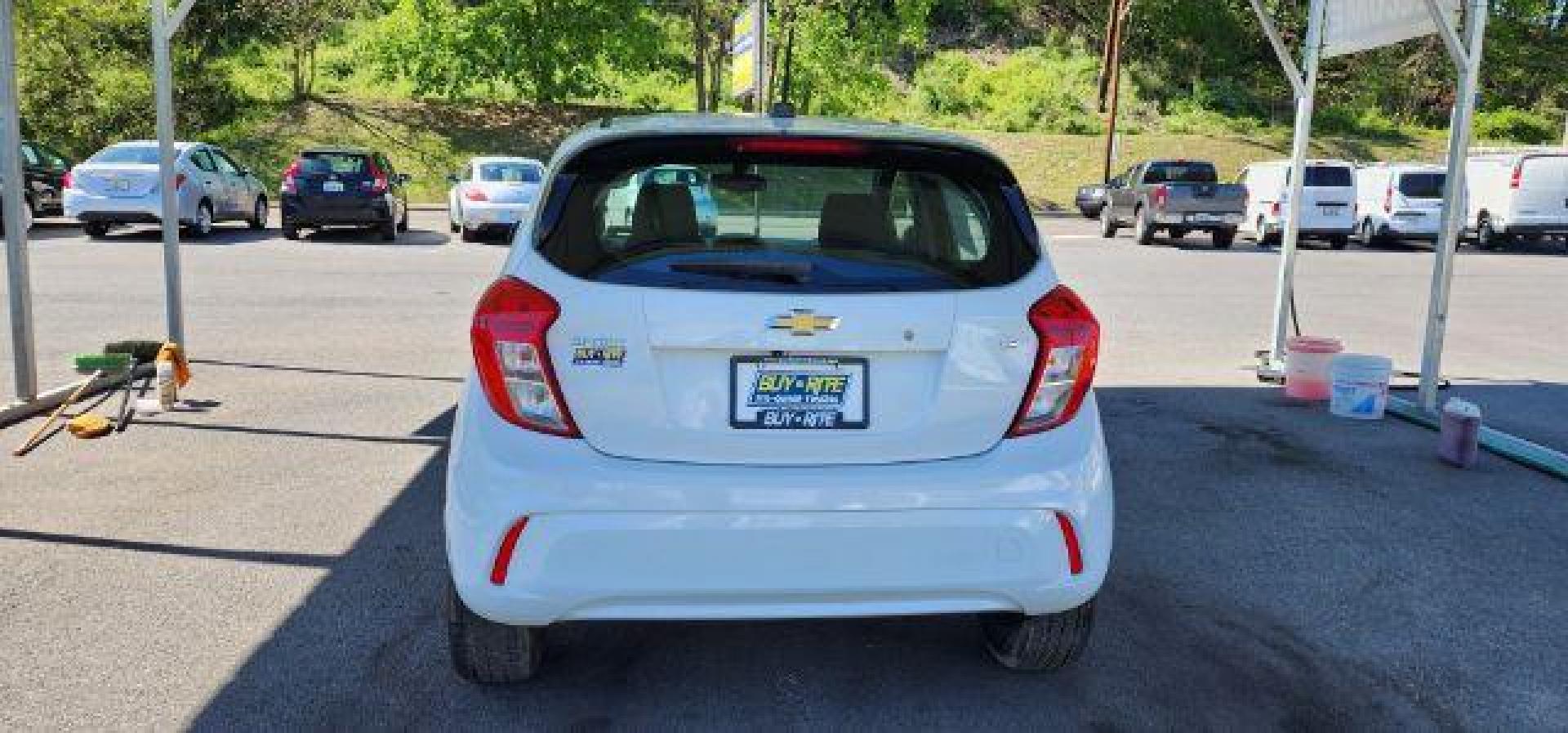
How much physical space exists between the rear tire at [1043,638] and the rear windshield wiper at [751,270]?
1236 millimetres

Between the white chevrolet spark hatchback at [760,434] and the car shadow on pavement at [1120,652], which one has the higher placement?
the white chevrolet spark hatchback at [760,434]

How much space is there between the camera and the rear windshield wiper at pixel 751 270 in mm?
3266

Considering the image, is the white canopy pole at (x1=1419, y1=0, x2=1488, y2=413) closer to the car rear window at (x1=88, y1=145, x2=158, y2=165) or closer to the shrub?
the car rear window at (x1=88, y1=145, x2=158, y2=165)

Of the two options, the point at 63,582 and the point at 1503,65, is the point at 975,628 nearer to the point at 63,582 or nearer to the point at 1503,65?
the point at 63,582

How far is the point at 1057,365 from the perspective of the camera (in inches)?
134

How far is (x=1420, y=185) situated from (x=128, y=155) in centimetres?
2403

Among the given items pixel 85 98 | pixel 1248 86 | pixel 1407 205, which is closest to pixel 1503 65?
pixel 1248 86

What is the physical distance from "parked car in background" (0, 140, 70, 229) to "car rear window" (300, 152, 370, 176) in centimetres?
380

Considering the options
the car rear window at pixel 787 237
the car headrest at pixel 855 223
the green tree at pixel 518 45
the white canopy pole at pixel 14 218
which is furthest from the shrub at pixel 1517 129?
the car headrest at pixel 855 223

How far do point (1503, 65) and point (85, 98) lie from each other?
188ft

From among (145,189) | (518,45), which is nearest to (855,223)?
(145,189)

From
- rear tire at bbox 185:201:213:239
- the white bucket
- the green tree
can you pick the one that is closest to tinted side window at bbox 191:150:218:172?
rear tire at bbox 185:201:213:239

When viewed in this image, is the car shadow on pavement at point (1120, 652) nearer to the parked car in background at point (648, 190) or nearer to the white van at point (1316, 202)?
the parked car in background at point (648, 190)

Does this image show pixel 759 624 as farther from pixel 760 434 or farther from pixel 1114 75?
pixel 1114 75
